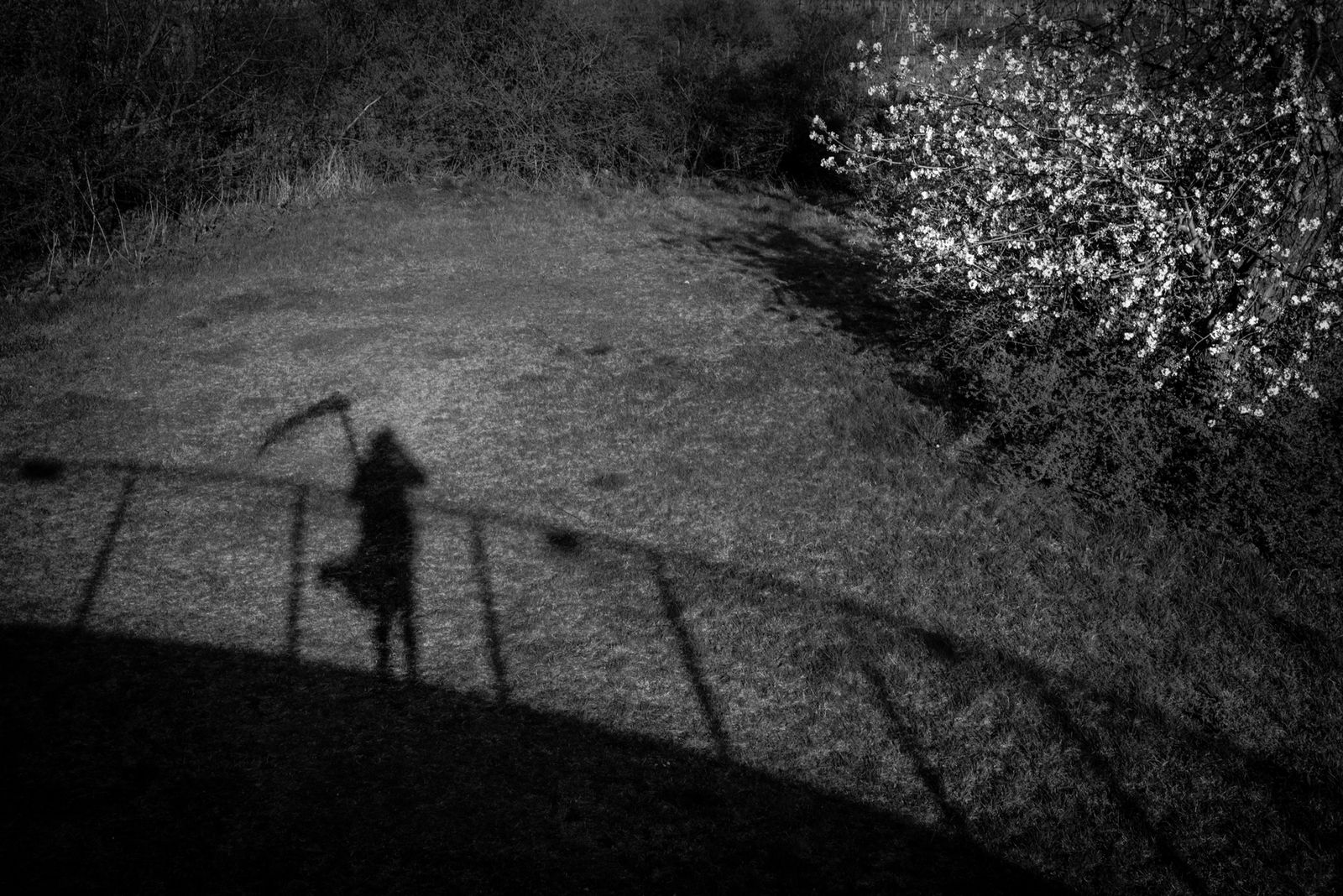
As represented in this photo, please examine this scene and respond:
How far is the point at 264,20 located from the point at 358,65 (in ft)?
5.86

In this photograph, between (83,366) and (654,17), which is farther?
(654,17)

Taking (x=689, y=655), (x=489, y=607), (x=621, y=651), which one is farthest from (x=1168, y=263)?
(x=489, y=607)

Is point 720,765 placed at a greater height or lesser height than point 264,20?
lesser

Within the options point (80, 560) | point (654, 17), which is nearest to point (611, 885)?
point (80, 560)

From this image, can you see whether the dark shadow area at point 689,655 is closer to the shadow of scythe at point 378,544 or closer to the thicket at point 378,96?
the shadow of scythe at point 378,544

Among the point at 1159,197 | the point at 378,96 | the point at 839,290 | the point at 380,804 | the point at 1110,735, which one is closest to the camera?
the point at 380,804

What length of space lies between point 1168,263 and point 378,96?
13.7 m

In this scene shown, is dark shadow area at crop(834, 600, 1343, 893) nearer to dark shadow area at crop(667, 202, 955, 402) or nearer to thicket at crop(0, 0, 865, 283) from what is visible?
dark shadow area at crop(667, 202, 955, 402)

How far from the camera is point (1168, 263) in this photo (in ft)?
24.2

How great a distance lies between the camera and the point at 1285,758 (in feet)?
16.8

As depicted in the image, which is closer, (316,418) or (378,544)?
(378,544)

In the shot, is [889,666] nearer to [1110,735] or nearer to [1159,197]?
[1110,735]

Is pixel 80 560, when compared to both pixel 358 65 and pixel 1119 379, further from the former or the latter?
pixel 358 65

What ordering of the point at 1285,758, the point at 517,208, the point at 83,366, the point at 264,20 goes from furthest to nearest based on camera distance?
the point at 517,208
the point at 264,20
the point at 83,366
the point at 1285,758
